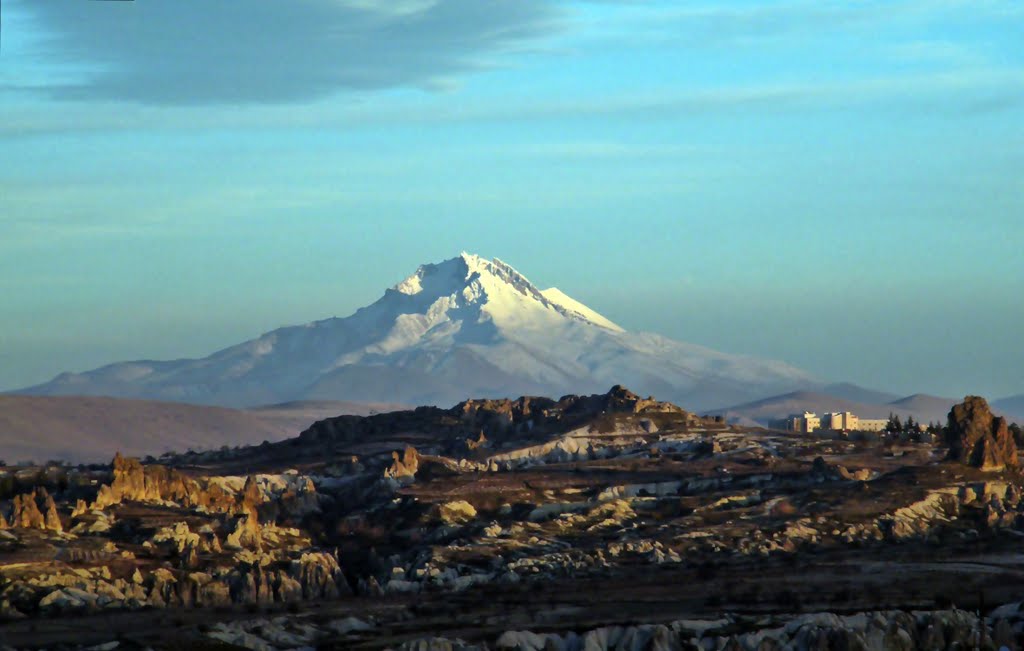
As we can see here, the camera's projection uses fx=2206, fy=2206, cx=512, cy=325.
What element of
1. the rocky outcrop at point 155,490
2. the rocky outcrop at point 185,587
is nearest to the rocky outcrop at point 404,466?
the rocky outcrop at point 155,490

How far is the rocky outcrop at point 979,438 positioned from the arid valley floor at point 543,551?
21cm

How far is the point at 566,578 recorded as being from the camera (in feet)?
389

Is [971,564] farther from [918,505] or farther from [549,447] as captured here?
[549,447]

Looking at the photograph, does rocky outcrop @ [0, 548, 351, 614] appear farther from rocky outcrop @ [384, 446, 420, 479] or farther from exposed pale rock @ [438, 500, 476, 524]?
rocky outcrop @ [384, 446, 420, 479]

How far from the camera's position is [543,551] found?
128750 mm

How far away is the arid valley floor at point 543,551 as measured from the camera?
93.0 metres

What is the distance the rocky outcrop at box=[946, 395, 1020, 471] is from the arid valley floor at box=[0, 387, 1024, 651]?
212 mm

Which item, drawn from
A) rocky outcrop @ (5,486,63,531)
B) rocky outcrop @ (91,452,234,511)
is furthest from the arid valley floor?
rocky outcrop @ (91,452,234,511)

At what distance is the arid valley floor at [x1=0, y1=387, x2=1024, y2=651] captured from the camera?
305 ft

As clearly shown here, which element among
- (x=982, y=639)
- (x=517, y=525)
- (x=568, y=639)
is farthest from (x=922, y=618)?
(x=517, y=525)

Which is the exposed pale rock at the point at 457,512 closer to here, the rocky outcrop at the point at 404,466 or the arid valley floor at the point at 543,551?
the arid valley floor at the point at 543,551

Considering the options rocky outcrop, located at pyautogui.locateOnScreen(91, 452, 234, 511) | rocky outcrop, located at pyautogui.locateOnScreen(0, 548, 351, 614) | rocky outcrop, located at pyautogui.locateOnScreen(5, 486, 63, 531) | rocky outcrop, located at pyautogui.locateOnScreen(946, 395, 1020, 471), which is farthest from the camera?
rocky outcrop, located at pyautogui.locateOnScreen(946, 395, 1020, 471)

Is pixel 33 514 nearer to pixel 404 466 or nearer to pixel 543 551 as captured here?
pixel 543 551

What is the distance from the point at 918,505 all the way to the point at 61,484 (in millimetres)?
58652
